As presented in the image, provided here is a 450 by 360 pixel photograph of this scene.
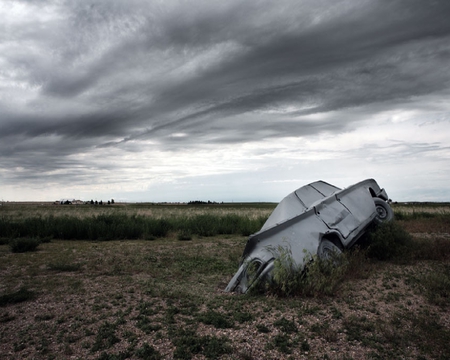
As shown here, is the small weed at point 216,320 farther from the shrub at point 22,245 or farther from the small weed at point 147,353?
the shrub at point 22,245

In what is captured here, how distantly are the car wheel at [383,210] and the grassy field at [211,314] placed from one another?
5.37ft

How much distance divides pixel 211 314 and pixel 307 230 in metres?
2.83

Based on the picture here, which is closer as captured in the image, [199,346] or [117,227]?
[199,346]

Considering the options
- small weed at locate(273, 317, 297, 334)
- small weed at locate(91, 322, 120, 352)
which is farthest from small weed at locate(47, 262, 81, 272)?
small weed at locate(273, 317, 297, 334)

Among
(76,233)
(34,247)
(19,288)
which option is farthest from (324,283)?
(76,233)

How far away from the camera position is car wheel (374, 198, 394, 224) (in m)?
9.84

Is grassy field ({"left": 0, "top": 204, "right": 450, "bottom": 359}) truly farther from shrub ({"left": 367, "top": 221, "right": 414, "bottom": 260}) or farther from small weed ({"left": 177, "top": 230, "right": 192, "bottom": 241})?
small weed ({"left": 177, "top": 230, "right": 192, "bottom": 241})

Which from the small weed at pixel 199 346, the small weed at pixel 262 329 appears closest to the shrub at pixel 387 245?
the small weed at pixel 262 329

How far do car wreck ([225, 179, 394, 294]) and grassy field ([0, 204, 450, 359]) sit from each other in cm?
52

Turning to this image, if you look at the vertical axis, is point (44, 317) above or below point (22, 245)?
below

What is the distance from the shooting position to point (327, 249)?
6.84 m

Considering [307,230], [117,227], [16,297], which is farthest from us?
[117,227]

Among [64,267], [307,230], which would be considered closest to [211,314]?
[307,230]

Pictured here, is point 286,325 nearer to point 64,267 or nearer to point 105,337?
point 105,337
